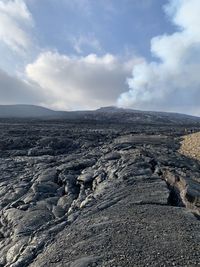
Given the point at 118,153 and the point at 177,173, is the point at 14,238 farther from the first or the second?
the point at 118,153

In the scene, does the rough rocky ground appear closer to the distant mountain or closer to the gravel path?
the gravel path

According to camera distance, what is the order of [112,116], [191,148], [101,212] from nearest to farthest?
[101,212] → [191,148] → [112,116]

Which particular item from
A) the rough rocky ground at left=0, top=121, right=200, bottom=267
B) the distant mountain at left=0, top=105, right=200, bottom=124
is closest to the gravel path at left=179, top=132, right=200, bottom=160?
the rough rocky ground at left=0, top=121, right=200, bottom=267

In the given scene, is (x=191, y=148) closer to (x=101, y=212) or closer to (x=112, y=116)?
(x=101, y=212)

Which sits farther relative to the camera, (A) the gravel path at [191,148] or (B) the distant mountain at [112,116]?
(B) the distant mountain at [112,116]

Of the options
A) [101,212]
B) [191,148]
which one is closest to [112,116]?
[191,148]

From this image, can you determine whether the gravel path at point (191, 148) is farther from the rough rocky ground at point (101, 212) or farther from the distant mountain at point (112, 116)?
the distant mountain at point (112, 116)

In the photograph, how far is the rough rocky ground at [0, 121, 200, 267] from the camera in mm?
12555

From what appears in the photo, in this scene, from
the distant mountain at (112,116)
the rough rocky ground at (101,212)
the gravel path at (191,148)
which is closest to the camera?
the rough rocky ground at (101,212)

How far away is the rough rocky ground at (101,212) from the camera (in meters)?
12.6

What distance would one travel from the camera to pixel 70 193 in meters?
20.4

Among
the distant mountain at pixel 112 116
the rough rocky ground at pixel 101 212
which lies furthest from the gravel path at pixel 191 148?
the distant mountain at pixel 112 116

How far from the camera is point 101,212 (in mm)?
15992

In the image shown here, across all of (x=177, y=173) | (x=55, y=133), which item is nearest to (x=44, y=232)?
(x=177, y=173)
